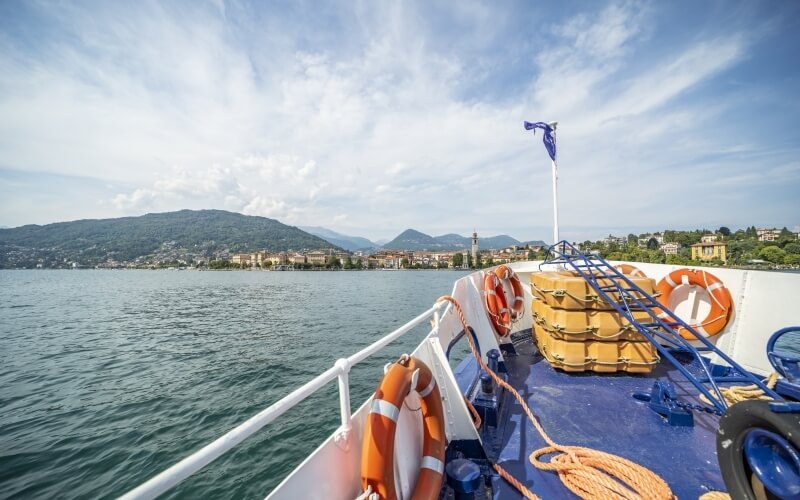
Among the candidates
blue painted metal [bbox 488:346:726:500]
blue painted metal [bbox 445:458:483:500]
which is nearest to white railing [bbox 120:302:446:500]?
blue painted metal [bbox 445:458:483:500]

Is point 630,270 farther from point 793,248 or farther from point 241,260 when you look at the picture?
point 241,260

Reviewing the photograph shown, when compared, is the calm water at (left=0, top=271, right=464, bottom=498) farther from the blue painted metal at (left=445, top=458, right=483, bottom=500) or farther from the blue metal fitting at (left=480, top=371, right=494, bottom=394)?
the blue painted metal at (left=445, top=458, right=483, bottom=500)

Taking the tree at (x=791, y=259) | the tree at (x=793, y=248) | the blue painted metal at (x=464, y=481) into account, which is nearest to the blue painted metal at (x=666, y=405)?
the blue painted metal at (x=464, y=481)

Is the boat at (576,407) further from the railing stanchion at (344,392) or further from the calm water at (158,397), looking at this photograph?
the calm water at (158,397)

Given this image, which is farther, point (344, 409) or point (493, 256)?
point (493, 256)

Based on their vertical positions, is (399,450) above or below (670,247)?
below

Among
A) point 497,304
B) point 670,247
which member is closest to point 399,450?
point 497,304

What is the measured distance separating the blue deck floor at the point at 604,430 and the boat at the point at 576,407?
0.05ft

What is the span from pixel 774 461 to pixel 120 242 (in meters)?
189

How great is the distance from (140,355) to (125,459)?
8.26 meters

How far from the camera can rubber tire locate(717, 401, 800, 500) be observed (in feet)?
4.81

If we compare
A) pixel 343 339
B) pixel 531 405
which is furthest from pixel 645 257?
pixel 531 405

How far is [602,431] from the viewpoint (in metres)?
2.85

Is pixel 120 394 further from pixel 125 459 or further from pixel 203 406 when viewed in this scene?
pixel 125 459
